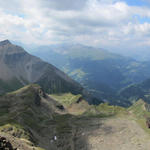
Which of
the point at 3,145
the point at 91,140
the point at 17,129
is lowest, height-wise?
the point at 91,140

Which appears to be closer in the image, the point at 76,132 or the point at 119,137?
the point at 119,137

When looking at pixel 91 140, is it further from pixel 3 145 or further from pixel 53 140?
pixel 3 145

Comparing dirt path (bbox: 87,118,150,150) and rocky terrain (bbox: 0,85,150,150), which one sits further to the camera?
dirt path (bbox: 87,118,150,150)

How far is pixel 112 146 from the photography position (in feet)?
446

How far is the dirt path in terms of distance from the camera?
440 ft

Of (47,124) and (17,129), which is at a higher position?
(17,129)

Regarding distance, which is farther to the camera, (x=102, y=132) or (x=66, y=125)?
(x=66, y=125)

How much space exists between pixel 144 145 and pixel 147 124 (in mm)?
51134

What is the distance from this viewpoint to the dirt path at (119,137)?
13425 cm

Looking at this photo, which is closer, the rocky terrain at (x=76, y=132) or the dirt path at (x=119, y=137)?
the rocky terrain at (x=76, y=132)

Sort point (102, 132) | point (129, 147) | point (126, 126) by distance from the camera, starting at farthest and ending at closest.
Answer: point (126, 126)
point (102, 132)
point (129, 147)

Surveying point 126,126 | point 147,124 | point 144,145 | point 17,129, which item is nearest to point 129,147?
point 144,145

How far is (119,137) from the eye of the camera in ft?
498

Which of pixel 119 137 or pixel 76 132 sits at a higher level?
pixel 119 137
